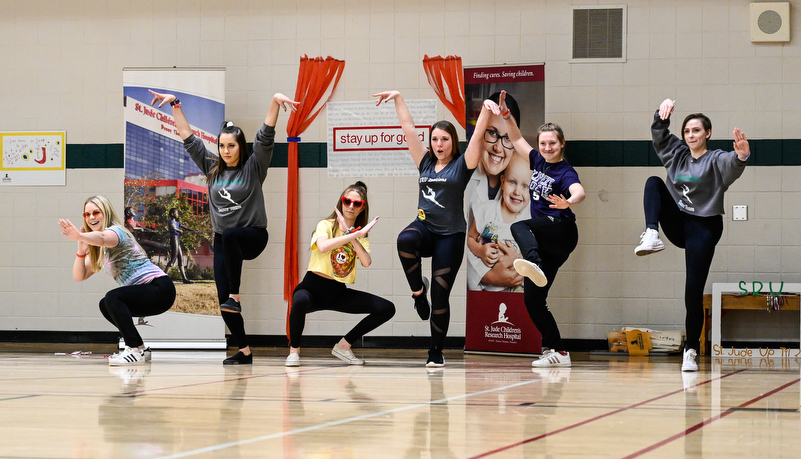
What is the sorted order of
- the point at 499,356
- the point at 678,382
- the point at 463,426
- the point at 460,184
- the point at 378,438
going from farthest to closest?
1. the point at 499,356
2. the point at 460,184
3. the point at 678,382
4. the point at 463,426
5. the point at 378,438

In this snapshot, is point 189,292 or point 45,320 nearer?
point 189,292

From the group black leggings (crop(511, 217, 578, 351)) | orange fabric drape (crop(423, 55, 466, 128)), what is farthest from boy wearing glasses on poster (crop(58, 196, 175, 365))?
orange fabric drape (crop(423, 55, 466, 128))

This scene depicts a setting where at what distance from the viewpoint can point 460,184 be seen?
14.6ft

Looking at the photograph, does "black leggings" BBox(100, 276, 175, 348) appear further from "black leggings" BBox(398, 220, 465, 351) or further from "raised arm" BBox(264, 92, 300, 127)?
"black leggings" BBox(398, 220, 465, 351)

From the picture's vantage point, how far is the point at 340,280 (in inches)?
189

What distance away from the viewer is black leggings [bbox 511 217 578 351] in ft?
14.6

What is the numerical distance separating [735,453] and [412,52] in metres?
5.55

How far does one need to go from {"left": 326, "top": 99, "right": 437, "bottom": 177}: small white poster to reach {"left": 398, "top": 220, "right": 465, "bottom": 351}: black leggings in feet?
7.84

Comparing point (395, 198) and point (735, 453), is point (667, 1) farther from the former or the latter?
point (735, 453)

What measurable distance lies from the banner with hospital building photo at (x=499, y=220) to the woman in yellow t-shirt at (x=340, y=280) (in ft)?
4.82

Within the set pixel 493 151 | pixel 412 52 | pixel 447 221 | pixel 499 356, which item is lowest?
pixel 499 356

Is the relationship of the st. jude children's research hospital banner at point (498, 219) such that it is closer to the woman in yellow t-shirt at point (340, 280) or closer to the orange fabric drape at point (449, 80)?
the orange fabric drape at point (449, 80)

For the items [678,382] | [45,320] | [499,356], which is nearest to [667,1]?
[499,356]

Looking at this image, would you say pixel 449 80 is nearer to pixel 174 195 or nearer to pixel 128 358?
pixel 174 195
